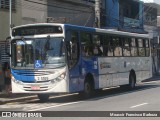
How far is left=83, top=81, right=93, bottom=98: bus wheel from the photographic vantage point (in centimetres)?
1875

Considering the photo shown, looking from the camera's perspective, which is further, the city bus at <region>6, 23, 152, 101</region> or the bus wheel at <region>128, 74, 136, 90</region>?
the bus wheel at <region>128, 74, 136, 90</region>

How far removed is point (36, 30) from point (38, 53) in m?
0.97

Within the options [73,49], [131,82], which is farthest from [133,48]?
[73,49]

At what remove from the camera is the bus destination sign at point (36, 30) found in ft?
56.7

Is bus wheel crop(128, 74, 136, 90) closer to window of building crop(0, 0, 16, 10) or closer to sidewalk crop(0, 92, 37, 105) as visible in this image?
sidewalk crop(0, 92, 37, 105)

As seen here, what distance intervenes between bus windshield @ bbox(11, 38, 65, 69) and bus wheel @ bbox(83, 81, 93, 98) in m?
2.22

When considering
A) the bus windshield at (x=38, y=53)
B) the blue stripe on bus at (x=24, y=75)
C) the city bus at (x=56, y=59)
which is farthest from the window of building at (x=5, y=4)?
the blue stripe on bus at (x=24, y=75)

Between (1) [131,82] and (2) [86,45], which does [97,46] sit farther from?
(1) [131,82]

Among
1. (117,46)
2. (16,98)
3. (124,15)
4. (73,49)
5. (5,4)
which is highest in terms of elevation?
(124,15)

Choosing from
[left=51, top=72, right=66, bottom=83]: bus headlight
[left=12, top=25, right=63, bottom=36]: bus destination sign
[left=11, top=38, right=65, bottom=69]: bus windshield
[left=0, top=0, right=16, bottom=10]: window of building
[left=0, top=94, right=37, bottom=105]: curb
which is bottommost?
[left=0, top=94, right=37, bottom=105]: curb

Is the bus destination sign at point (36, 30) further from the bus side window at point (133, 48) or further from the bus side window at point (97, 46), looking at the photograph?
the bus side window at point (133, 48)

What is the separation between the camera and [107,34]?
68.0 feet

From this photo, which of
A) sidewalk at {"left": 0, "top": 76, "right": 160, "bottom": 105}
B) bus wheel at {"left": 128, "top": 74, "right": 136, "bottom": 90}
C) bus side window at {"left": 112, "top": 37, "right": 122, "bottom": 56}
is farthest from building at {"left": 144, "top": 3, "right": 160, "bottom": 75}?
sidewalk at {"left": 0, "top": 76, "right": 160, "bottom": 105}

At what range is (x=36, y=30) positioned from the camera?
1758cm
